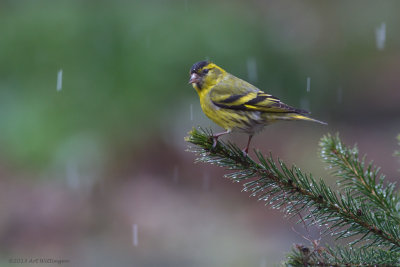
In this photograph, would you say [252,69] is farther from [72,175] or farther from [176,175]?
[72,175]

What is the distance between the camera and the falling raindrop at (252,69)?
7.06 metres

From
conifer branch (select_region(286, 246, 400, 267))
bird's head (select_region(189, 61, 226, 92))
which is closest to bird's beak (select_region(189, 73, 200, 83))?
bird's head (select_region(189, 61, 226, 92))

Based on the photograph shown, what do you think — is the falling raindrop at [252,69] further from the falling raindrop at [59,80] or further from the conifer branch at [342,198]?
the conifer branch at [342,198]

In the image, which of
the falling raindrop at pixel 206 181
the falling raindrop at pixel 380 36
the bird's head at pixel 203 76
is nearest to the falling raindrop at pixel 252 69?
the falling raindrop at pixel 206 181

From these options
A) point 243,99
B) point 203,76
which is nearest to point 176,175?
point 203,76

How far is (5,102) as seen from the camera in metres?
6.83

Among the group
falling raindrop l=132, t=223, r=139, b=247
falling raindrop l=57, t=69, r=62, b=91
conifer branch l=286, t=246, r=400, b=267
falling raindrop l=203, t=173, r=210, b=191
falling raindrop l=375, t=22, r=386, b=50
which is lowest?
falling raindrop l=132, t=223, r=139, b=247

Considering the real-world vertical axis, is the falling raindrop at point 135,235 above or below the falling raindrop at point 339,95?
below

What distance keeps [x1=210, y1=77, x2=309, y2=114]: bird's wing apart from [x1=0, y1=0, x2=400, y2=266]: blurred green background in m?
3.16

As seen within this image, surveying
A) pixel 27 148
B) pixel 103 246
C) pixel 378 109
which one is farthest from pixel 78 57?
pixel 378 109

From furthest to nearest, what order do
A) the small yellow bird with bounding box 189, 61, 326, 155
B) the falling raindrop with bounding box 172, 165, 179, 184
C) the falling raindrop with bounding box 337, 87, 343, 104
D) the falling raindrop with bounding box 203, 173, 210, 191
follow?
1. the falling raindrop with bounding box 337, 87, 343, 104
2. the falling raindrop with bounding box 172, 165, 179, 184
3. the falling raindrop with bounding box 203, 173, 210, 191
4. the small yellow bird with bounding box 189, 61, 326, 155

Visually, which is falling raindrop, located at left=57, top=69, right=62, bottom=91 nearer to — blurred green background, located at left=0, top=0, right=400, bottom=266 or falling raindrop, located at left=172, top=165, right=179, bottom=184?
blurred green background, located at left=0, top=0, right=400, bottom=266

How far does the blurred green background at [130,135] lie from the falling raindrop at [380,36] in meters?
3.66

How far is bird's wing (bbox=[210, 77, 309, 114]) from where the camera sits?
3.22 metres
